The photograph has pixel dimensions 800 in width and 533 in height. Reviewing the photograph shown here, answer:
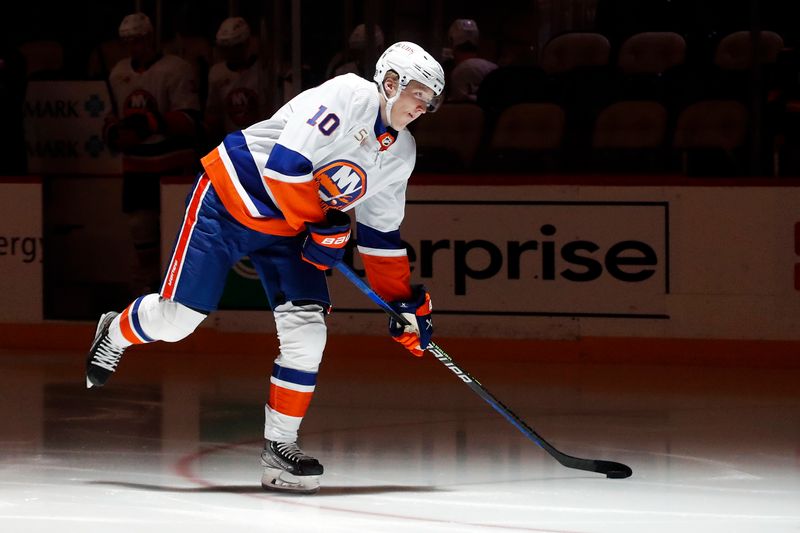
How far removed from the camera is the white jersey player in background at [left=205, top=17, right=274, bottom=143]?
21.7 ft

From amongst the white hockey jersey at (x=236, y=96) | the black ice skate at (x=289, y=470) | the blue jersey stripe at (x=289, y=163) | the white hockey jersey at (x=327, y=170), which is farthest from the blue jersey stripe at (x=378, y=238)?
the white hockey jersey at (x=236, y=96)

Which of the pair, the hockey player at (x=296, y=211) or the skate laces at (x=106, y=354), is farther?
A: the skate laces at (x=106, y=354)

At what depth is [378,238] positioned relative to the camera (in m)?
3.86

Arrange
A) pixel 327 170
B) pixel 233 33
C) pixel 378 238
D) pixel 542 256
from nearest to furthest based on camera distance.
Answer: pixel 327 170 → pixel 378 238 → pixel 542 256 → pixel 233 33

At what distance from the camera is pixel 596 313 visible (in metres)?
5.96

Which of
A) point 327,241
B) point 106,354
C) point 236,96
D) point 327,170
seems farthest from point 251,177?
point 236,96

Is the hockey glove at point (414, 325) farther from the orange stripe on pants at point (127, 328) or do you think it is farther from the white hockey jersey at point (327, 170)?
the orange stripe on pants at point (127, 328)

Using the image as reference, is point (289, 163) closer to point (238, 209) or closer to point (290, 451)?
point (238, 209)

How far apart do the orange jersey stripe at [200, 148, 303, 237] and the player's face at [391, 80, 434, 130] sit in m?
0.37

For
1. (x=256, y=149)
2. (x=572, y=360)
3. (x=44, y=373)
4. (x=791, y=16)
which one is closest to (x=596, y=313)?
(x=572, y=360)

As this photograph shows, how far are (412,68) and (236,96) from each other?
319 centimetres

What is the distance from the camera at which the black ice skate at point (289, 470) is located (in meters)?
3.66

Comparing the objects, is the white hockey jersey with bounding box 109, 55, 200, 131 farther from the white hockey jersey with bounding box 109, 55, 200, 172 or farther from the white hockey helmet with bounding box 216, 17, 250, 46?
the white hockey helmet with bounding box 216, 17, 250, 46

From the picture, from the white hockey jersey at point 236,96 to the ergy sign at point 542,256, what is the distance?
0.90m
